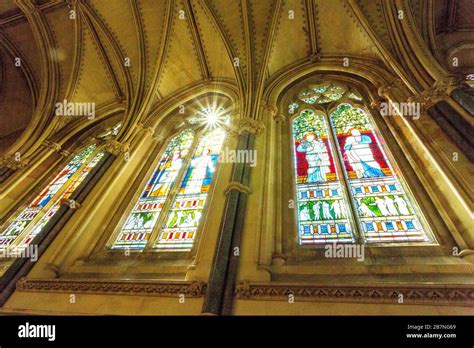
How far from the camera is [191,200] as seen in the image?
556 centimetres

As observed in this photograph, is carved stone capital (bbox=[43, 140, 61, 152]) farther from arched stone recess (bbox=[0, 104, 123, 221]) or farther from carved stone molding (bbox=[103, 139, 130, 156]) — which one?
carved stone molding (bbox=[103, 139, 130, 156])

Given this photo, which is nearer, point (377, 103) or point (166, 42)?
point (377, 103)

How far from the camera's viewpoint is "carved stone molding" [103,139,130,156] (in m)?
6.56

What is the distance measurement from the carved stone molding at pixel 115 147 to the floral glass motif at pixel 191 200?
178cm

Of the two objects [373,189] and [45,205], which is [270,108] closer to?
[373,189]

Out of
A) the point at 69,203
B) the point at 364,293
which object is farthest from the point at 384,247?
the point at 69,203

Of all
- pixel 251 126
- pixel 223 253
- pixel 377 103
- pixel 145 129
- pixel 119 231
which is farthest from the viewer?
pixel 145 129

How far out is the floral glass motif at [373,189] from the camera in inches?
157

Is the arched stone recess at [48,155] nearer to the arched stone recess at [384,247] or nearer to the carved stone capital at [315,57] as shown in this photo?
the arched stone recess at [384,247]

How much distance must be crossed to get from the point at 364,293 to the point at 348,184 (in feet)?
7.74

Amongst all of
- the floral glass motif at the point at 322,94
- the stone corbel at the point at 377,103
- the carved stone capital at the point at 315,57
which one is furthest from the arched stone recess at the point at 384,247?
the carved stone capital at the point at 315,57
